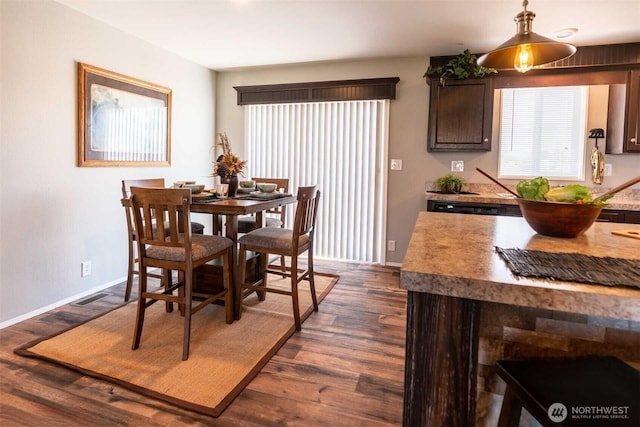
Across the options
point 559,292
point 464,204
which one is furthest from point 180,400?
point 464,204

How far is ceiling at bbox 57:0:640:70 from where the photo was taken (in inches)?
111

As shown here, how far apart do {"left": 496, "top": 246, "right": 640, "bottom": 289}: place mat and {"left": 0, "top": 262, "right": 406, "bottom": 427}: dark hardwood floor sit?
1.05 m

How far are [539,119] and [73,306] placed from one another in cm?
464

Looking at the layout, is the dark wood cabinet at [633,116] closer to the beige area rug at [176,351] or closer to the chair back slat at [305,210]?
the chair back slat at [305,210]

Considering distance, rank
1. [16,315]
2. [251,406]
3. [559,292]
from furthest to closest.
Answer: [16,315] → [251,406] → [559,292]

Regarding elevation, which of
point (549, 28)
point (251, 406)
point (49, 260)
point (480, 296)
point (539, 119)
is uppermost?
point (549, 28)

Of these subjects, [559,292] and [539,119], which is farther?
[539,119]

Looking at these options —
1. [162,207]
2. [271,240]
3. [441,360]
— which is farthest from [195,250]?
[441,360]

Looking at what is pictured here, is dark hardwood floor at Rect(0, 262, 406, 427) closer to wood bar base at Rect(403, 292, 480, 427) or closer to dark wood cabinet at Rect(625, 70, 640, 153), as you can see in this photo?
wood bar base at Rect(403, 292, 480, 427)

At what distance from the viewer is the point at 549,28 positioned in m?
3.16

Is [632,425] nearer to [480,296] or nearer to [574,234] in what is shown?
[480,296]

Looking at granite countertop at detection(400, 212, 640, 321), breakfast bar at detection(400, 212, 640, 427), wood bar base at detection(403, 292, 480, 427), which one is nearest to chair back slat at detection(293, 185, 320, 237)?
granite countertop at detection(400, 212, 640, 321)

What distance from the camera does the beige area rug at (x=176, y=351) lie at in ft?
6.28

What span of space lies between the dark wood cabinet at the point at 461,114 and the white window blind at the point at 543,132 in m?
0.33
